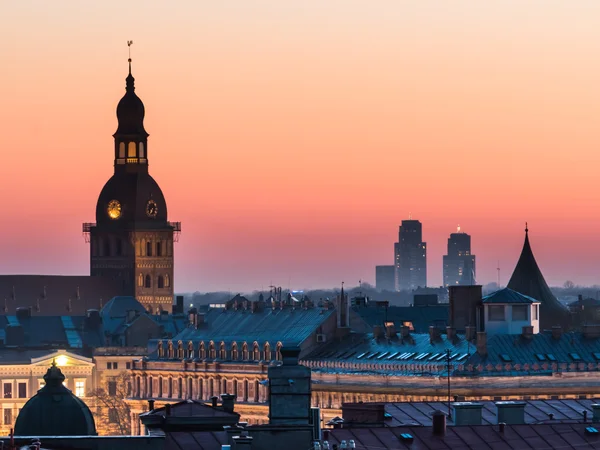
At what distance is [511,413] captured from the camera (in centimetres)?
9544

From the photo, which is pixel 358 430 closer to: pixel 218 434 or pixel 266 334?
pixel 218 434

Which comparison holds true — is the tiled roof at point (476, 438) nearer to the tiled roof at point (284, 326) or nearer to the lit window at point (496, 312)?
the lit window at point (496, 312)

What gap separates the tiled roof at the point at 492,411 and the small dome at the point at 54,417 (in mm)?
9881

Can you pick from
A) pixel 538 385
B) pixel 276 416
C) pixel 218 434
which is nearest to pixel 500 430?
pixel 218 434

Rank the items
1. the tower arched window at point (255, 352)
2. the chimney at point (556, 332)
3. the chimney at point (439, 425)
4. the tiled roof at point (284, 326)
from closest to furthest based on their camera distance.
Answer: the chimney at point (439, 425) < the chimney at point (556, 332) < the tiled roof at point (284, 326) < the tower arched window at point (255, 352)

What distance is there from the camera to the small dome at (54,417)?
9562 cm

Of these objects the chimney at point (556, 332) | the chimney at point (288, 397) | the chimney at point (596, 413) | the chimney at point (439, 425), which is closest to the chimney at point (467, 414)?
the chimney at point (596, 413)

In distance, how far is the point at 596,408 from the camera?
9419cm

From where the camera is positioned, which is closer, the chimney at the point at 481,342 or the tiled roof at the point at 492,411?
the tiled roof at the point at 492,411

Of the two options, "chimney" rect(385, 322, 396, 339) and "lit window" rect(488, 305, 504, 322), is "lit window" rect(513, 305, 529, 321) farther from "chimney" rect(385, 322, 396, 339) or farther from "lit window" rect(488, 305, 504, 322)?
"chimney" rect(385, 322, 396, 339)

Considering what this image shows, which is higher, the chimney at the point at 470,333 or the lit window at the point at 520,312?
the lit window at the point at 520,312

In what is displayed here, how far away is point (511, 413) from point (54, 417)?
14690 mm

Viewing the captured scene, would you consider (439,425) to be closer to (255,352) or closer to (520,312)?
(520,312)

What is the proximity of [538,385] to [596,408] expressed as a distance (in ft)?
218
